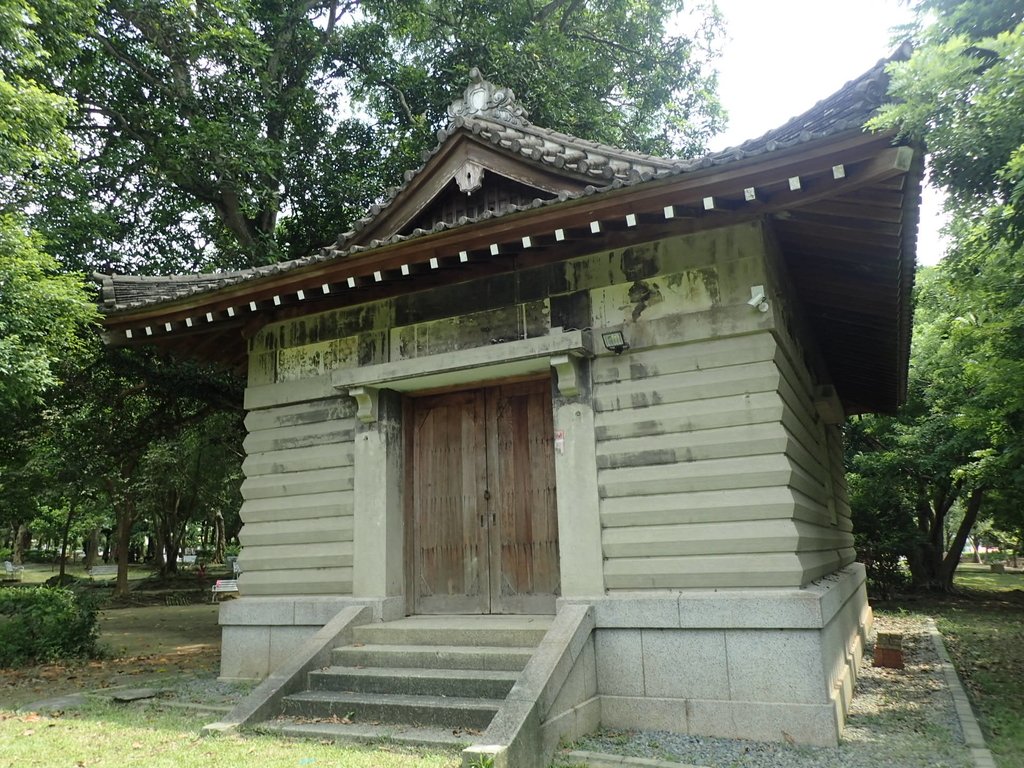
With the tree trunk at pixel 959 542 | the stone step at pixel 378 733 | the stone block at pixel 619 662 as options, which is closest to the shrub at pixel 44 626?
the stone step at pixel 378 733

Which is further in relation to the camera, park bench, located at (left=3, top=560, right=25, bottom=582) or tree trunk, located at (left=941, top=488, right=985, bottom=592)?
park bench, located at (left=3, top=560, right=25, bottom=582)

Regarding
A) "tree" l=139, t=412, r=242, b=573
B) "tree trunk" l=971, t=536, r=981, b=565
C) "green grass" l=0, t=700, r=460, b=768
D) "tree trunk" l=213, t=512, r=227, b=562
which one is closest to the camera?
"green grass" l=0, t=700, r=460, b=768

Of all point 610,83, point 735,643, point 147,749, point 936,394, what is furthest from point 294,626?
point 936,394

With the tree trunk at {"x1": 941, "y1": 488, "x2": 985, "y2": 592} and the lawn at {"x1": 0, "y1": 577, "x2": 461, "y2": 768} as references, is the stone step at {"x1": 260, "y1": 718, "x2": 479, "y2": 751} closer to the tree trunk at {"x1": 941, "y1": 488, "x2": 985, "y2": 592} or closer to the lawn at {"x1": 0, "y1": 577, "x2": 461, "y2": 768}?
the lawn at {"x1": 0, "y1": 577, "x2": 461, "y2": 768}

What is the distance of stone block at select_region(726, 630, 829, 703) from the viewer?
5.41 m

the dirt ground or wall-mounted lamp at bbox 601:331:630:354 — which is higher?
wall-mounted lamp at bbox 601:331:630:354

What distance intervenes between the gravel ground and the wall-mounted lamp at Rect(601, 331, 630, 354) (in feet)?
11.0

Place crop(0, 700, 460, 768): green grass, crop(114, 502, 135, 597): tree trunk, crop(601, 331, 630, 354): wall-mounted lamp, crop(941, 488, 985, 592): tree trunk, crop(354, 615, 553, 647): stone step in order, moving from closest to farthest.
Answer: crop(0, 700, 460, 768): green grass
crop(354, 615, 553, 647): stone step
crop(601, 331, 630, 354): wall-mounted lamp
crop(941, 488, 985, 592): tree trunk
crop(114, 502, 135, 597): tree trunk

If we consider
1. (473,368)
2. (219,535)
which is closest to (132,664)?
(473,368)

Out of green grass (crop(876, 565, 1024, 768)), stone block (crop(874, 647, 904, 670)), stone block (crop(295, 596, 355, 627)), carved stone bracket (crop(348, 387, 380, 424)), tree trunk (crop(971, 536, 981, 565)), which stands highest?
carved stone bracket (crop(348, 387, 380, 424))

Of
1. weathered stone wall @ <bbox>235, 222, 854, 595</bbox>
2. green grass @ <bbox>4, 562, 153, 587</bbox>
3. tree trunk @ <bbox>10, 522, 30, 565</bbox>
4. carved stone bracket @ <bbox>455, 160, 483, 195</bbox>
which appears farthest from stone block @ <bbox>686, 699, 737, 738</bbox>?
tree trunk @ <bbox>10, 522, 30, 565</bbox>

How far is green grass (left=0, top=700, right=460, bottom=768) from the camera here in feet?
15.8

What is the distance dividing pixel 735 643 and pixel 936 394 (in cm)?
1491

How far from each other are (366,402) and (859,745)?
5.53 meters
